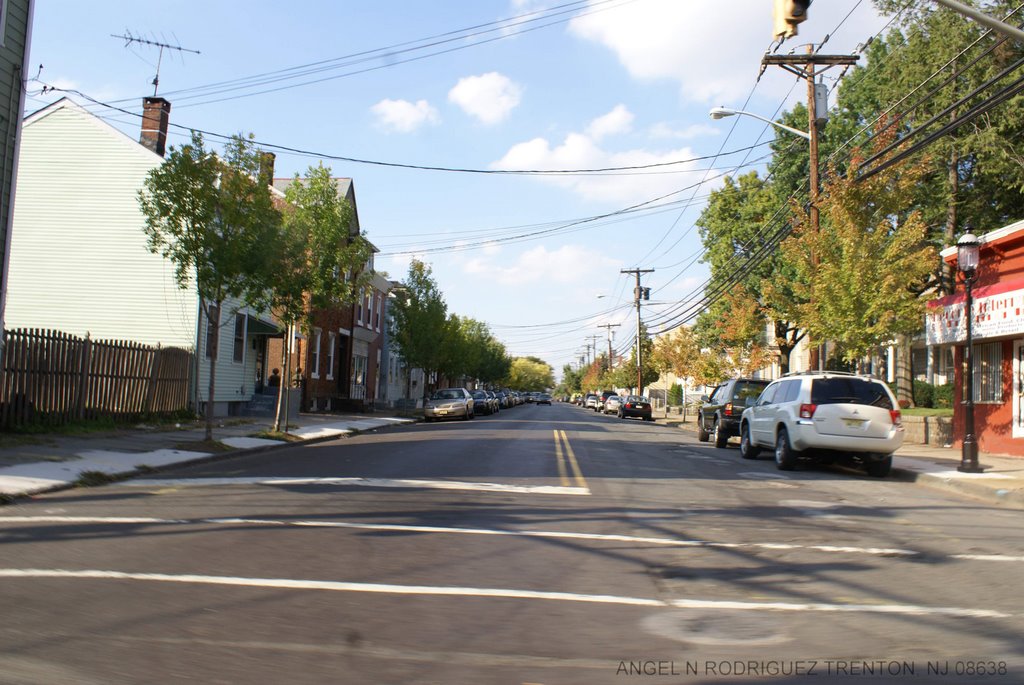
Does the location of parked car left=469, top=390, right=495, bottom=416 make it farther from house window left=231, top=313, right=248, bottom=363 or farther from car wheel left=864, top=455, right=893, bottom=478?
car wheel left=864, top=455, right=893, bottom=478

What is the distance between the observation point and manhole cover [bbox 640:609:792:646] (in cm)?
499

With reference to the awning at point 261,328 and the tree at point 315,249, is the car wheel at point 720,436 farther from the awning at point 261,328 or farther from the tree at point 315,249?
the awning at point 261,328

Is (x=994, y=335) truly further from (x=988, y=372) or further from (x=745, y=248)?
(x=745, y=248)

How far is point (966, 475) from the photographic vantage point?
1466 cm

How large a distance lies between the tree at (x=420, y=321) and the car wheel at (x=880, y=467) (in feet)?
93.1

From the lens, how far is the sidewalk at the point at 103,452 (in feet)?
35.5

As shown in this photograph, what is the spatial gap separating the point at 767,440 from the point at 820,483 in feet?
10.7

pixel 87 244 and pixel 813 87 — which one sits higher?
pixel 813 87

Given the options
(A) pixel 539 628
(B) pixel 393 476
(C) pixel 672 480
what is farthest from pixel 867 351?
(A) pixel 539 628

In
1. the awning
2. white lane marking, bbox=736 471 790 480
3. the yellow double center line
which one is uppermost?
the awning

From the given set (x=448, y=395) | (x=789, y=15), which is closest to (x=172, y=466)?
(x=789, y=15)

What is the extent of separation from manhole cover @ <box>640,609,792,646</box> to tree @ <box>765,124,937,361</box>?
56.1ft

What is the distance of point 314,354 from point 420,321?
6.82m

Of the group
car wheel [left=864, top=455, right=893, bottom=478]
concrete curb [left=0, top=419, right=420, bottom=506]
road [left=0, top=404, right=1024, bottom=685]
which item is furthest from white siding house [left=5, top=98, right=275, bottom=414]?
car wheel [left=864, top=455, right=893, bottom=478]
